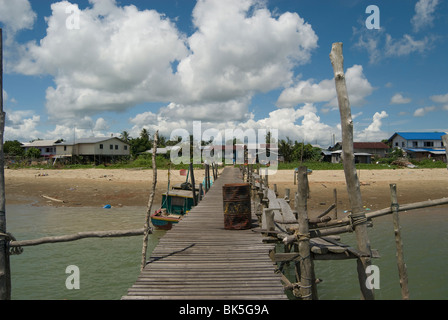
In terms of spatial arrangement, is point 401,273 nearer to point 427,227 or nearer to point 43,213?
point 427,227

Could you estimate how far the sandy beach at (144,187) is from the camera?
22.2 m

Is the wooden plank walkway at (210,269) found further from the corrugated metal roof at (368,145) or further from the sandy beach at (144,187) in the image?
the corrugated metal roof at (368,145)

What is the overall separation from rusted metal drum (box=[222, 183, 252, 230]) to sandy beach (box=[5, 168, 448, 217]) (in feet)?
36.8

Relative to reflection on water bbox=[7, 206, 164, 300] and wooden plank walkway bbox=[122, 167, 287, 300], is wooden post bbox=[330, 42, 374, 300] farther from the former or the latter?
reflection on water bbox=[7, 206, 164, 300]

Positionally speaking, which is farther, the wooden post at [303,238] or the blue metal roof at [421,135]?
the blue metal roof at [421,135]

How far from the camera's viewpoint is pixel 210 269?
Answer: 16.6ft

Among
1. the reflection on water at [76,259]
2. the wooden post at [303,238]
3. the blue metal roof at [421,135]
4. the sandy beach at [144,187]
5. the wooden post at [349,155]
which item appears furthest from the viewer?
the blue metal roof at [421,135]

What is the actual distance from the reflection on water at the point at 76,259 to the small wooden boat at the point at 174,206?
857 mm

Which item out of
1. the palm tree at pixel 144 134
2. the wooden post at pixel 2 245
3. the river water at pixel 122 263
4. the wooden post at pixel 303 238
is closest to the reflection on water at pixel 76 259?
the river water at pixel 122 263

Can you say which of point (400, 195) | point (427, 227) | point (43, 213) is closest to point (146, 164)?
point (43, 213)

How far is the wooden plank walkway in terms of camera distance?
4285 millimetres

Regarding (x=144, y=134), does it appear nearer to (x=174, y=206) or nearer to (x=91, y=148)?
(x=91, y=148)

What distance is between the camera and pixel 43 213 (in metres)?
19.2
